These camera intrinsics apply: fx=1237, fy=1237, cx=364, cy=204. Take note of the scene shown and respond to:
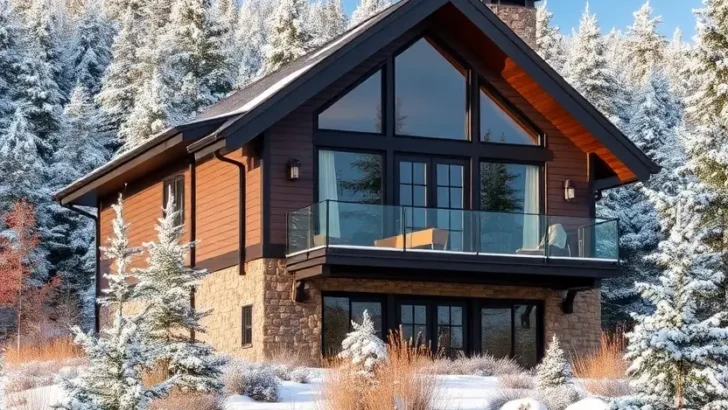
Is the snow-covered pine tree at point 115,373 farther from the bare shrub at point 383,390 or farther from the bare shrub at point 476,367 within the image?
the bare shrub at point 476,367

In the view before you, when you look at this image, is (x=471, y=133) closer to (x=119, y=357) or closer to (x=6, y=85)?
(x=119, y=357)

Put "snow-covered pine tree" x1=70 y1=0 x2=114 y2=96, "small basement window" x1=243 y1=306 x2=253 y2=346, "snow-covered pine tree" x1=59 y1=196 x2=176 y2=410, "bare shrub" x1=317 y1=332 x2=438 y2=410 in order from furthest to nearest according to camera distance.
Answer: "snow-covered pine tree" x1=70 y1=0 x2=114 y2=96 < "small basement window" x1=243 y1=306 x2=253 y2=346 < "bare shrub" x1=317 y1=332 x2=438 y2=410 < "snow-covered pine tree" x1=59 y1=196 x2=176 y2=410

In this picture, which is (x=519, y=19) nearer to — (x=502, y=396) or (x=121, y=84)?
(x=502, y=396)

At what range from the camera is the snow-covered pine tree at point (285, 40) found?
46469 millimetres

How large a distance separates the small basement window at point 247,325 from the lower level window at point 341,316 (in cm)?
127

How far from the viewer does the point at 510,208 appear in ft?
74.1

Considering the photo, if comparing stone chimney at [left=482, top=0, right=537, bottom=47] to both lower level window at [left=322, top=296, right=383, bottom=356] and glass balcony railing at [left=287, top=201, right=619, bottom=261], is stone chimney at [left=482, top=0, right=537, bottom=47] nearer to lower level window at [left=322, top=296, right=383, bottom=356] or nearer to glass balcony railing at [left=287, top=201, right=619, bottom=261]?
glass balcony railing at [left=287, top=201, right=619, bottom=261]

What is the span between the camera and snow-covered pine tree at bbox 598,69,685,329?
3850 cm

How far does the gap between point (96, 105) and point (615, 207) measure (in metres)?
29.8

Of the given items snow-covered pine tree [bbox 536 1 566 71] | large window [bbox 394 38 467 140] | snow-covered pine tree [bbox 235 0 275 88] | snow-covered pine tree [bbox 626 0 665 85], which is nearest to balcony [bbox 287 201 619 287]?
large window [bbox 394 38 467 140]

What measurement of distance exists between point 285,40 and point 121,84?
10.7m

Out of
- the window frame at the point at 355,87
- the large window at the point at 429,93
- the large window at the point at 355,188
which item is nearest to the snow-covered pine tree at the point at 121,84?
the large window at the point at 429,93

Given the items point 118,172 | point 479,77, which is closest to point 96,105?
point 118,172

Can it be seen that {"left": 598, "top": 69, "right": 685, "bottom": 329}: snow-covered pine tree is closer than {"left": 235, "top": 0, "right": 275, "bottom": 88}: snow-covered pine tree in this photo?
Yes
